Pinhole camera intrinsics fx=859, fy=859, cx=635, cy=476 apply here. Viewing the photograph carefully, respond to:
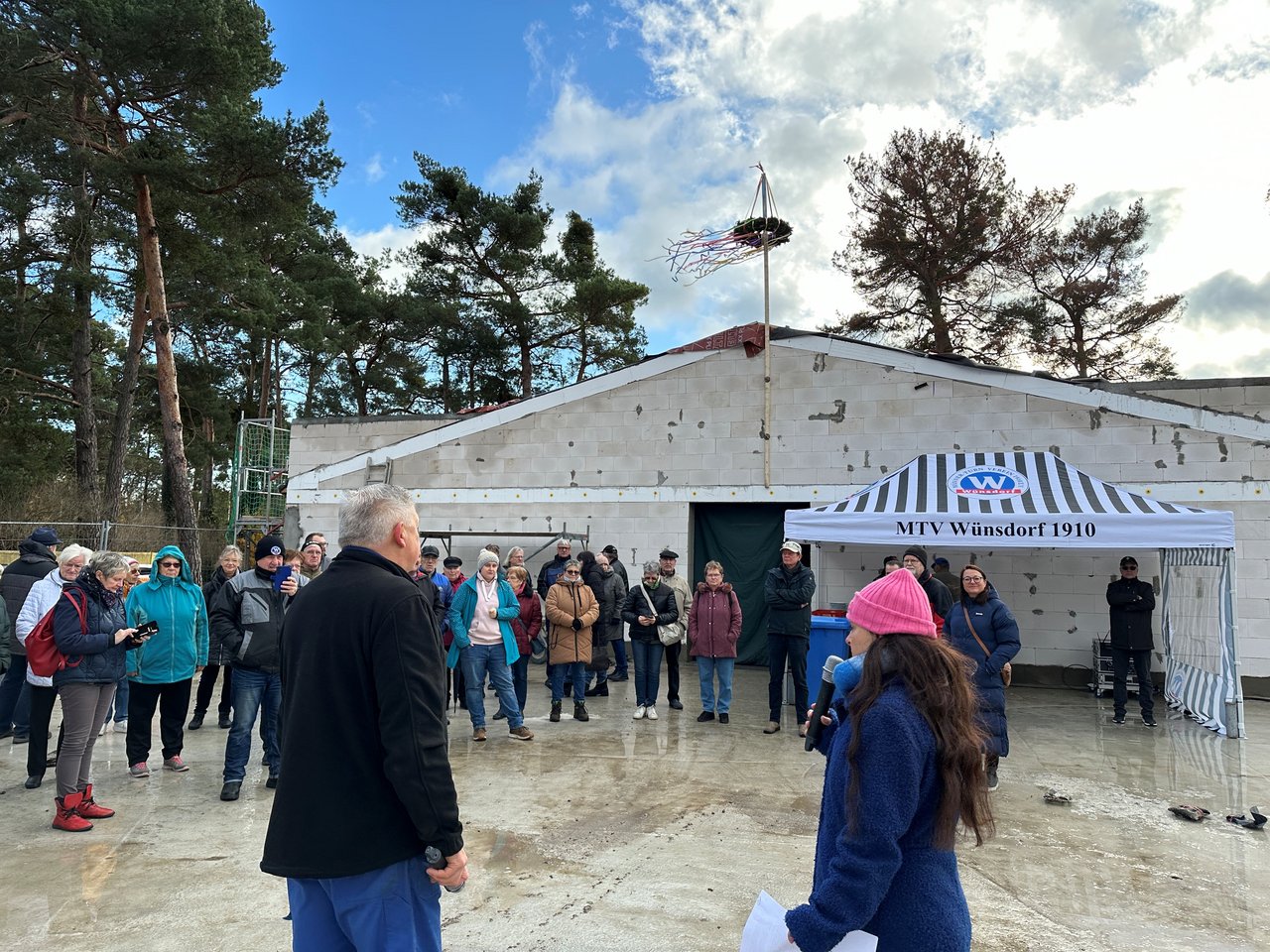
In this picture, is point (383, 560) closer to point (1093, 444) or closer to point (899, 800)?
point (899, 800)

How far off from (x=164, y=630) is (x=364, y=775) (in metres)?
4.78

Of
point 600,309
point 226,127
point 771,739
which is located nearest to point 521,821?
point 771,739

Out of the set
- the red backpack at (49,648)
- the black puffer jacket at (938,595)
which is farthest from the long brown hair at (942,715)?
the black puffer jacket at (938,595)

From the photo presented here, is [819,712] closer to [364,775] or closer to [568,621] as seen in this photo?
[364,775]

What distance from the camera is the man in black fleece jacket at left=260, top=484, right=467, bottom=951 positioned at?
7.21ft

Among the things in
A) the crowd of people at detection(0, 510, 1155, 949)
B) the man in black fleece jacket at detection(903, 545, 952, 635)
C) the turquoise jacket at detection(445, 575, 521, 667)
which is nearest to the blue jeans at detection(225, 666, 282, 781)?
the crowd of people at detection(0, 510, 1155, 949)

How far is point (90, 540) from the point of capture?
1620 cm

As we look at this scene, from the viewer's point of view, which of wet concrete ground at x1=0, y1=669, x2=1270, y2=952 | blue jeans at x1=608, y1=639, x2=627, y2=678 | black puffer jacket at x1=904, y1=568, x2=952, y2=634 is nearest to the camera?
wet concrete ground at x1=0, y1=669, x2=1270, y2=952

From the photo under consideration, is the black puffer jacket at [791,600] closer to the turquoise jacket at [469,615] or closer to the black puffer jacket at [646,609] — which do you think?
the black puffer jacket at [646,609]

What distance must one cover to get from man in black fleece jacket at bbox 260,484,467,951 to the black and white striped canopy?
741 cm

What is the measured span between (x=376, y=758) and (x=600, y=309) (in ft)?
87.0

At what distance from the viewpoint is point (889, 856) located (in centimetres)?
183

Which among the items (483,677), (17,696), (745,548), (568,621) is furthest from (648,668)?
(17,696)

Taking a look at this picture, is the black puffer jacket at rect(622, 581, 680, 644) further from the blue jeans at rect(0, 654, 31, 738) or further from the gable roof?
the blue jeans at rect(0, 654, 31, 738)
